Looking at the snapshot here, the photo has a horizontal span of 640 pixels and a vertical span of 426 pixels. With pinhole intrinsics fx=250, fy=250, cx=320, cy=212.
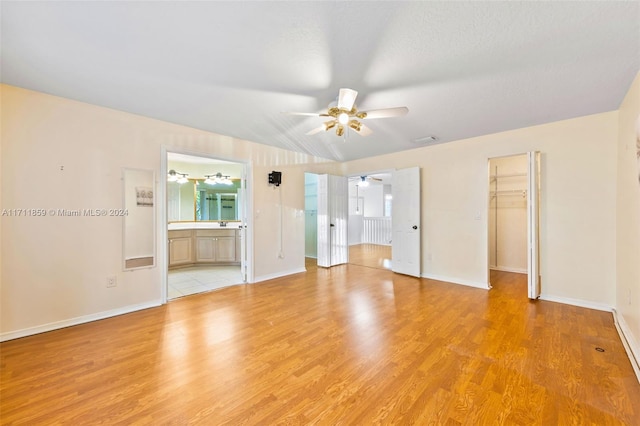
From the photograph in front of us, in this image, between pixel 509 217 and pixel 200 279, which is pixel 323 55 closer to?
pixel 200 279

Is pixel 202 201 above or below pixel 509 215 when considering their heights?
above

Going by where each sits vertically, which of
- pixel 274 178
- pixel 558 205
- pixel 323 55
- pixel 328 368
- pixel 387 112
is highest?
pixel 323 55

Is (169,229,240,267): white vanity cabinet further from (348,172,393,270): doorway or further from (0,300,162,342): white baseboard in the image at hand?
(348,172,393,270): doorway

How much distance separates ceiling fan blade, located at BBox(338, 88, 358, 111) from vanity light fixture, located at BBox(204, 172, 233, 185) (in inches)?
182

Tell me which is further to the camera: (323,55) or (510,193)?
(510,193)

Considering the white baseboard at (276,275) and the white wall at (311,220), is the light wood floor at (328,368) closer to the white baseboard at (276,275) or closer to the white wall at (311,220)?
the white baseboard at (276,275)

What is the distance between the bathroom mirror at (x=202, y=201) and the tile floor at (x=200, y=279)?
130cm

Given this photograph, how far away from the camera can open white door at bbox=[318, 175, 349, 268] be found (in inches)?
220

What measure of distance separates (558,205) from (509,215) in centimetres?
198

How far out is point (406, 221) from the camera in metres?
4.91

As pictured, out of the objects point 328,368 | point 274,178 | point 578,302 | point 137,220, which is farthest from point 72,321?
point 578,302

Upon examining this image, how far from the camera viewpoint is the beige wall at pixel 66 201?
97.9 inches

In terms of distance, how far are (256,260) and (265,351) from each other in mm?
2334

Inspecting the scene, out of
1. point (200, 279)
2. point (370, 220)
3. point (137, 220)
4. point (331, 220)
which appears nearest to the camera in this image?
point (137, 220)
